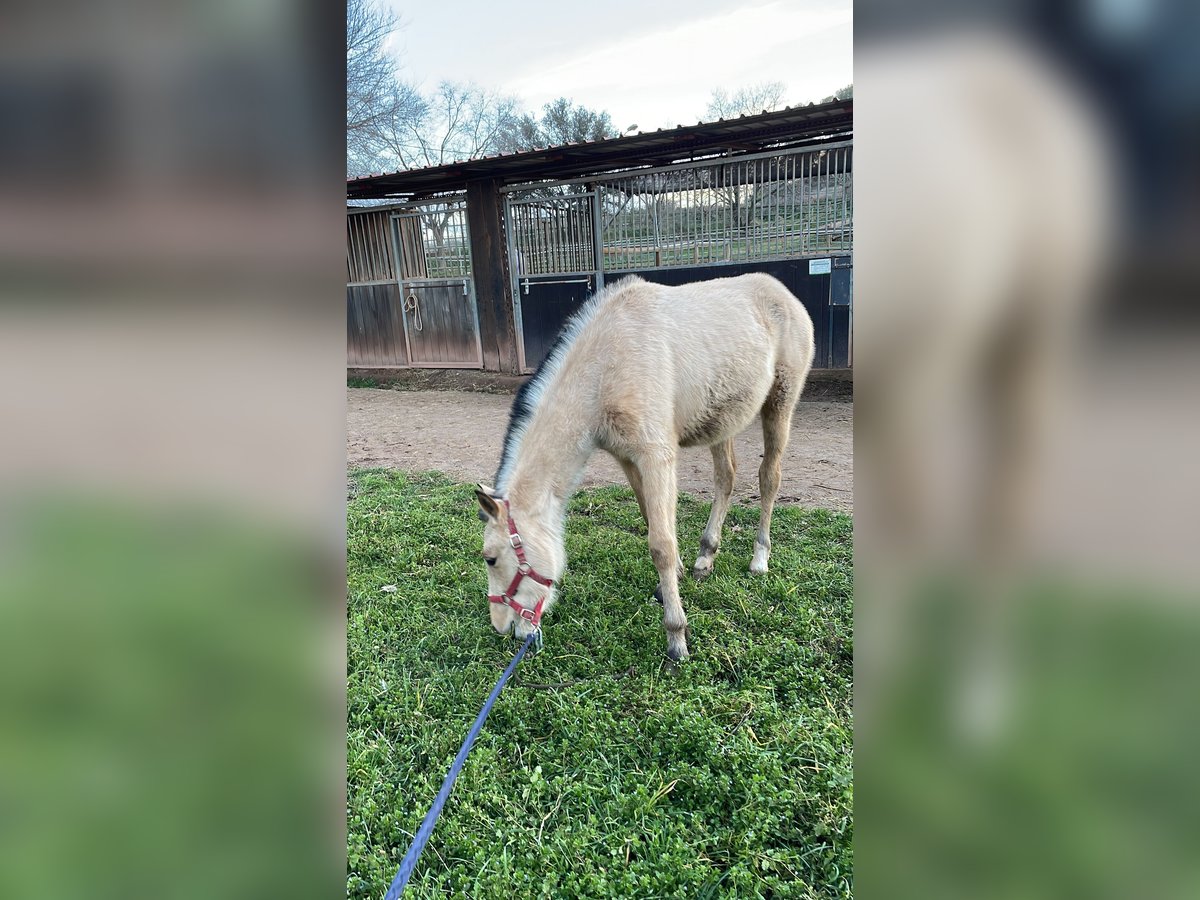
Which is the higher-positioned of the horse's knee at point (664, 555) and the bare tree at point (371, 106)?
the bare tree at point (371, 106)

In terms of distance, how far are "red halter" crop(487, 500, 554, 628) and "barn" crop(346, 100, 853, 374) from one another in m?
6.09

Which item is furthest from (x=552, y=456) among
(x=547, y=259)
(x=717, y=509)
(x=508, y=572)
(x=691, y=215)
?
(x=547, y=259)

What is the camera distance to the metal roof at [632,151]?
767cm

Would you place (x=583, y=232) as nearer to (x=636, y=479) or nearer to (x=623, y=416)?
(x=636, y=479)

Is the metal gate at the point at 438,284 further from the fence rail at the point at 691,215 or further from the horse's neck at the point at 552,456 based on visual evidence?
the horse's neck at the point at 552,456

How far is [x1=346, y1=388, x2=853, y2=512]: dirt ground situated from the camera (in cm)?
597

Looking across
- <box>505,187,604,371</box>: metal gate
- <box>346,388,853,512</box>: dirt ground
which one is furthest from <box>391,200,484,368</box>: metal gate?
<box>346,388,853,512</box>: dirt ground

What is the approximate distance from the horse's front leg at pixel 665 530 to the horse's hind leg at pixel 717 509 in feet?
2.90

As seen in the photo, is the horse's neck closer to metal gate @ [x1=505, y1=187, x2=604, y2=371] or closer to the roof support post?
metal gate @ [x1=505, y1=187, x2=604, y2=371]

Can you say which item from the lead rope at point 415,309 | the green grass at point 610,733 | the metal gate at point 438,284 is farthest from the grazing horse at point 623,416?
the lead rope at point 415,309
